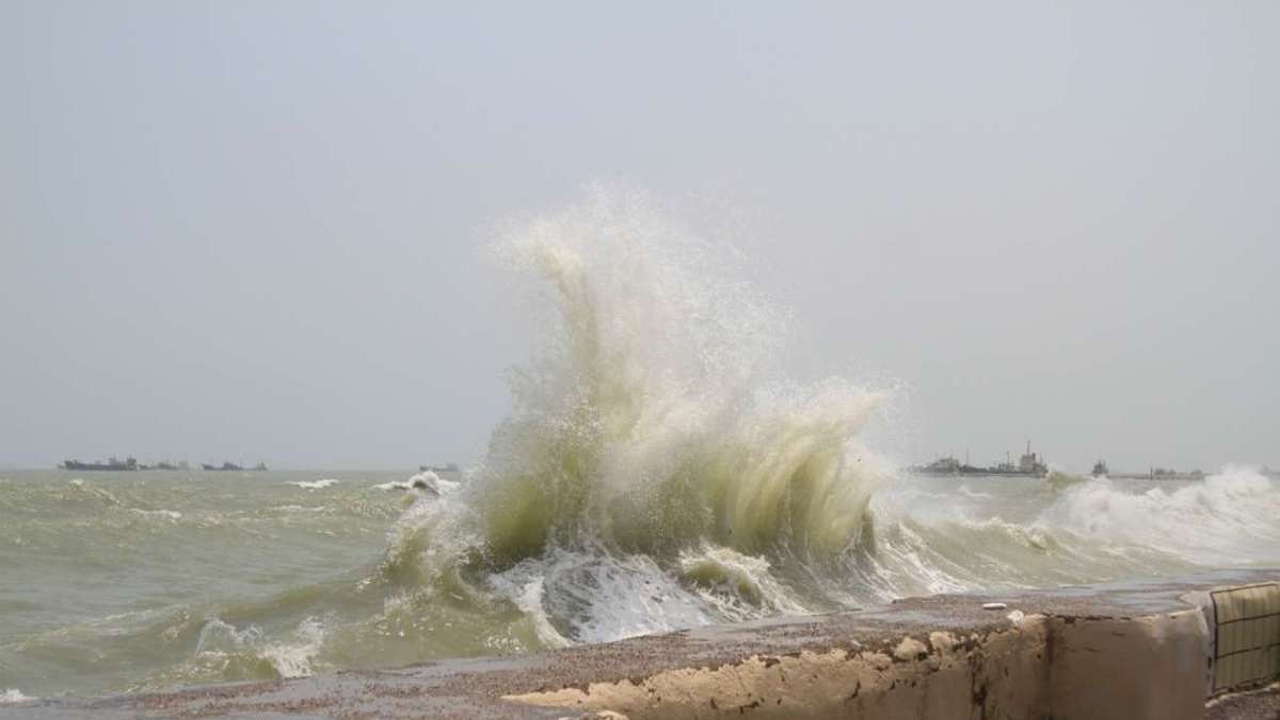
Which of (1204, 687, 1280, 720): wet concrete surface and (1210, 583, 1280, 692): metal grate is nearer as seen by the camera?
(1204, 687, 1280, 720): wet concrete surface

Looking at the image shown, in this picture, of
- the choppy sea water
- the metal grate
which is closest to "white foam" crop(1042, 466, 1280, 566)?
the choppy sea water

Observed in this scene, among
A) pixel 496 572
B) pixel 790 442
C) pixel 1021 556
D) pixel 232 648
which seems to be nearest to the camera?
pixel 232 648

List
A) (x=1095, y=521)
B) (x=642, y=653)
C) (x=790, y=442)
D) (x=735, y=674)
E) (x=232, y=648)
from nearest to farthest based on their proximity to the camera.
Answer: (x=735, y=674) → (x=642, y=653) → (x=232, y=648) → (x=790, y=442) → (x=1095, y=521)

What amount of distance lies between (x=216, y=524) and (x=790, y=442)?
11553 mm

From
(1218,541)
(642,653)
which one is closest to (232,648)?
(642,653)

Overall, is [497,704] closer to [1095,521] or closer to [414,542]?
[414,542]

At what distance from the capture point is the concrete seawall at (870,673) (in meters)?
2.42

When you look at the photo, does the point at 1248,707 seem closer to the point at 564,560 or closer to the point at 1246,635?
the point at 1246,635

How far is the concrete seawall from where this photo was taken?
242 centimetres

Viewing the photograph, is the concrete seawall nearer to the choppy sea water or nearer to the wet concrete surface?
the wet concrete surface

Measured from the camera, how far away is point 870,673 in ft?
10.1

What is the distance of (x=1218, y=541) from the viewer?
28.5 metres

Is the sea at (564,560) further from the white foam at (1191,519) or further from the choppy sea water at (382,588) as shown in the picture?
the white foam at (1191,519)

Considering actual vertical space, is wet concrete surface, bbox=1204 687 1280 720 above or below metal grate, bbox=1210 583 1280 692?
below
